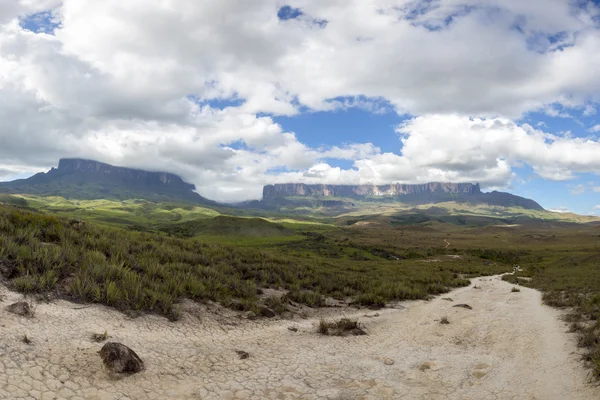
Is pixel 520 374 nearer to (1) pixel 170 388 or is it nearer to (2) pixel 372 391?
(2) pixel 372 391

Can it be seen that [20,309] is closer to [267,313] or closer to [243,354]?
[243,354]

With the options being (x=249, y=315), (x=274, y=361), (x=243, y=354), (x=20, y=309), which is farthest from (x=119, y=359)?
(x=249, y=315)

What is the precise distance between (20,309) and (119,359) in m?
3.67

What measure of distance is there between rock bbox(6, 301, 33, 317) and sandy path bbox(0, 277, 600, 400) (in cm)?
20

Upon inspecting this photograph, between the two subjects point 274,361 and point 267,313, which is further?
point 267,313

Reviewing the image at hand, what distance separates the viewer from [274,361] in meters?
9.61

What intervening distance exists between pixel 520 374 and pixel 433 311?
343 inches

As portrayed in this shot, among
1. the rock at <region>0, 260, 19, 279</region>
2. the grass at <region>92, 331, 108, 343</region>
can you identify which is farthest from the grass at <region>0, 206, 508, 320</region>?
the grass at <region>92, 331, 108, 343</region>

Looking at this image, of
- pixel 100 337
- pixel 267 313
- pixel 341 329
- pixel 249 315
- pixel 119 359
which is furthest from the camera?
pixel 267 313

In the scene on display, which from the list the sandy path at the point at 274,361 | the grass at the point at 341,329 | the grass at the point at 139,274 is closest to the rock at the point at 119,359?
the sandy path at the point at 274,361

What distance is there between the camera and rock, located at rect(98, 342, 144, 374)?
7.46 m

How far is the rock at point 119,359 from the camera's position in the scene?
24.5ft

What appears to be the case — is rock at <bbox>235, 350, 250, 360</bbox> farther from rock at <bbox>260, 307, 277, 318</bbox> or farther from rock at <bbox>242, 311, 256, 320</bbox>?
rock at <bbox>260, 307, 277, 318</bbox>

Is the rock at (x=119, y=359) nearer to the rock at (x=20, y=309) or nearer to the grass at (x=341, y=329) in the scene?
the rock at (x=20, y=309)
